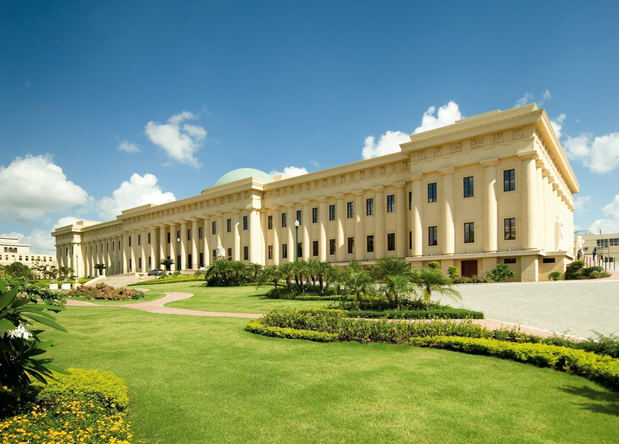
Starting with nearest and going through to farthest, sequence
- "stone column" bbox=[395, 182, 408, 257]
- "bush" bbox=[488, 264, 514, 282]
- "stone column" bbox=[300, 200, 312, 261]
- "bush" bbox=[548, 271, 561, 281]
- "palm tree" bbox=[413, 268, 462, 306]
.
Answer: "palm tree" bbox=[413, 268, 462, 306]
"bush" bbox=[488, 264, 514, 282]
"bush" bbox=[548, 271, 561, 281]
"stone column" bbox=[395, 182, 408, 257]
"stone column" bbox=[300, 200, 312, 261]

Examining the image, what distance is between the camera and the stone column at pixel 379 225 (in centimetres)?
3676

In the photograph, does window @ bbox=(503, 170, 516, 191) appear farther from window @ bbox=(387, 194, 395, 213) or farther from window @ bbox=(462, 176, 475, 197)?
window @ bbox=(387, 194, 395, 213)

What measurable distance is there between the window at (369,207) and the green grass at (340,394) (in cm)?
2976

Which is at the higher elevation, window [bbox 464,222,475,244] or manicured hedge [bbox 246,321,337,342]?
window [bbox 464,222,475,244]

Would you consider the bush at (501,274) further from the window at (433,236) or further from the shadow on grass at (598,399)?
the shadow on grass at (598,399)

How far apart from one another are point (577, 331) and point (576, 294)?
759 cm

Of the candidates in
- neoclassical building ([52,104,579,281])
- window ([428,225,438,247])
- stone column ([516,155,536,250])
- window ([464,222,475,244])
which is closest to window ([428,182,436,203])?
neoclassical building ([52,104,579,281])

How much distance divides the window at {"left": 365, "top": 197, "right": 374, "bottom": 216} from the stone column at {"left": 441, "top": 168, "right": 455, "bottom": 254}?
857 cm

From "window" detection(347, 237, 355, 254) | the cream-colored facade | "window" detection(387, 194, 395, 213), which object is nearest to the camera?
"window" detection(387, 194, 395, 213)

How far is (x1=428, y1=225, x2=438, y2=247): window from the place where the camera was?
31953mm

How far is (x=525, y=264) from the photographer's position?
27141 millimetres

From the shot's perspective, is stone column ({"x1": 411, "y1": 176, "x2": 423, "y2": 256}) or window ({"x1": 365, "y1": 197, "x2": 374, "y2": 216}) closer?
stone column ({"x1": 411, "y1": 176, "x2": 423, "y2": 256})

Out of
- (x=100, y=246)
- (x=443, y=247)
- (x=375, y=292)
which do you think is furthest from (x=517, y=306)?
(x=100, y=246)

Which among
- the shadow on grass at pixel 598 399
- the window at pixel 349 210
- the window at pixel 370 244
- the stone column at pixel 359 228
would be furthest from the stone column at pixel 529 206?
the shadow on grass at pixel 598 399
